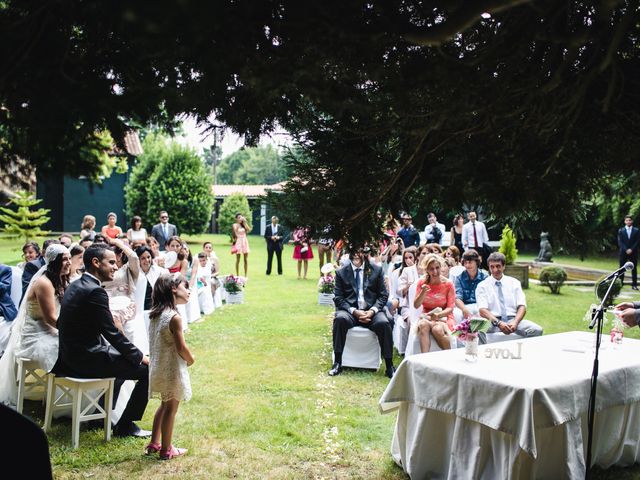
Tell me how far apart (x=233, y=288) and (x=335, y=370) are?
254 inches

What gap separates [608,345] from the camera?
19.0 feet

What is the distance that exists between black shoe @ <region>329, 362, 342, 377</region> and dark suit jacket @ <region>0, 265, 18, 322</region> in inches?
163

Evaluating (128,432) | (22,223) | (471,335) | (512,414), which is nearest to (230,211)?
(22,223)

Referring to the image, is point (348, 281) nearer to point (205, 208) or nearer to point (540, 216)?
point (540, 216)

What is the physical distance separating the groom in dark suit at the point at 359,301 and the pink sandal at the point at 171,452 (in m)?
3.40

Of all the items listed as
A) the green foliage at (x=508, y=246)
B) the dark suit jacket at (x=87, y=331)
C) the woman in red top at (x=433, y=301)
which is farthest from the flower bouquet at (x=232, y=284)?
the dark suit jacket at (x=87, y=331)

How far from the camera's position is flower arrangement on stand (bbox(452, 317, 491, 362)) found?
509cm

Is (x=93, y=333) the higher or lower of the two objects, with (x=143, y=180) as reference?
lower

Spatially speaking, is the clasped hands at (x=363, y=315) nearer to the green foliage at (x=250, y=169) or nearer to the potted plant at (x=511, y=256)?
the potted plant at (x=511, y=256)

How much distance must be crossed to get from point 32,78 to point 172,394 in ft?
10.8

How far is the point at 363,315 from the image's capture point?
8.52m

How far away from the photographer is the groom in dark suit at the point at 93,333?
520 centimetres

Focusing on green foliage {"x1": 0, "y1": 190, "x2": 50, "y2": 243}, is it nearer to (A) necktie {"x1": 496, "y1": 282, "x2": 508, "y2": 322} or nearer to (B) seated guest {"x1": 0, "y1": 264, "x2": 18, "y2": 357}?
(B) seated guest {"x1": 0, "y1": 264, "x2": 18, "y2": 357}

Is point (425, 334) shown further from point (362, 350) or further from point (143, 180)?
point (143, 180)
